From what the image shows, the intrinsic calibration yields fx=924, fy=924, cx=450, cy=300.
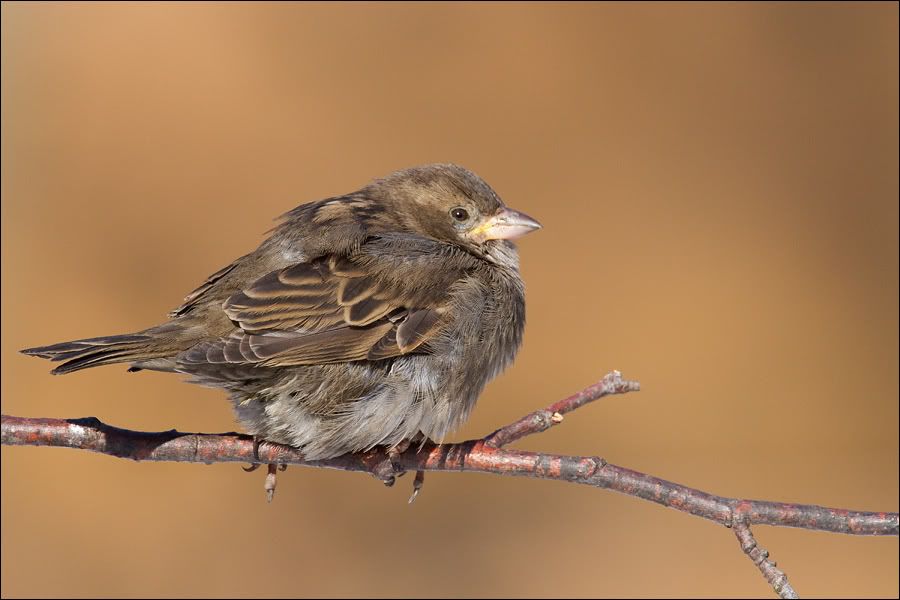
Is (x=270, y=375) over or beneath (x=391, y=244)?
beneath

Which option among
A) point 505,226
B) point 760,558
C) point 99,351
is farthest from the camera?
point 505,226

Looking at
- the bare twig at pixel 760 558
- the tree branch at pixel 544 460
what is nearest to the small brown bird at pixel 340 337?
the tree branch at pixel 544 460

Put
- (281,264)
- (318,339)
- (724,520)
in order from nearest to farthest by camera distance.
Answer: (724,520) → (318,339) → (281,264)

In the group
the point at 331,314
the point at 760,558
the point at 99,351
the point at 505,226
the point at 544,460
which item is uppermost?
the point at 505,226

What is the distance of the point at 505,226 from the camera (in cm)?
311

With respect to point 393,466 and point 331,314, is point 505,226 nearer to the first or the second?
point 331,314

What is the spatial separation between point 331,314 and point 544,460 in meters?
0.71

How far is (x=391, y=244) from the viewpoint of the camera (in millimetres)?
2766

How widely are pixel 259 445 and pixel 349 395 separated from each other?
28cm

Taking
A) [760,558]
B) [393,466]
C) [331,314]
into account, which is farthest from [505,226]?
[760,558]

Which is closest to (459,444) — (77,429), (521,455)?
(521,455)

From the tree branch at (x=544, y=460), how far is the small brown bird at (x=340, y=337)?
0.13 metres

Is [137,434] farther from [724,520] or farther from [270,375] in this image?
[724,520]

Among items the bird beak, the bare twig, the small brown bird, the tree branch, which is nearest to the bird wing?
the small brown bird
